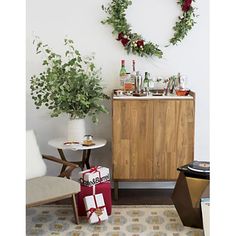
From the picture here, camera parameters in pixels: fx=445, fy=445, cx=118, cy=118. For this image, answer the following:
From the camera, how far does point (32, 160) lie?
3574 millimetres

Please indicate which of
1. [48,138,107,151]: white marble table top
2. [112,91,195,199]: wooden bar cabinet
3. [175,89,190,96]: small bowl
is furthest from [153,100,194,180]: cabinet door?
[48,138,107,151]: white marble table top

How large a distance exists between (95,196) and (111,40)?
1.55 m

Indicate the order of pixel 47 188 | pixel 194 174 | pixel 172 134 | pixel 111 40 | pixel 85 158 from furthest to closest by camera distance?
pixel 111 40 → pixel 85 158 → pixel 172 134 → pixel 194 174 → pixel 47 188

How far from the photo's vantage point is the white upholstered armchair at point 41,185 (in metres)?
3.18

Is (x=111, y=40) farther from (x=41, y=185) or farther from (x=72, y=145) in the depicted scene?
(x=41, y=185)

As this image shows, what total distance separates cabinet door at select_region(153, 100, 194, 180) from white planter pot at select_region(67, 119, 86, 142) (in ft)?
2.21

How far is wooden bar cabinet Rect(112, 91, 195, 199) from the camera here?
3.95m

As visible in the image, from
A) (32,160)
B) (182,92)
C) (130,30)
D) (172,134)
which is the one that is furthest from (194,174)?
(130,30)

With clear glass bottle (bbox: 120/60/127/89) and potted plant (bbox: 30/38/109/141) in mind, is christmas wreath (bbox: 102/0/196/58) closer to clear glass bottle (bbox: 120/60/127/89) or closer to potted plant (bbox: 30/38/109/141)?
clear glass bottle (bbox: 120/60/127/89)
